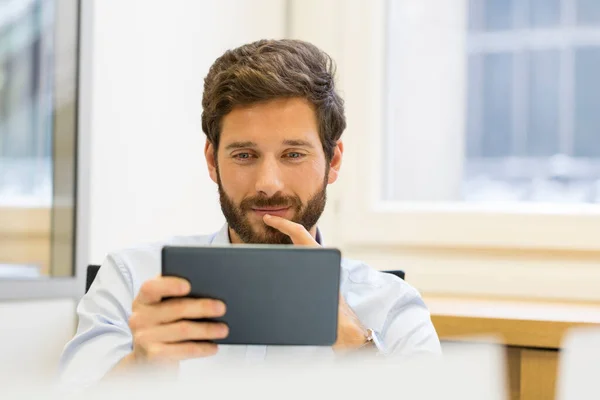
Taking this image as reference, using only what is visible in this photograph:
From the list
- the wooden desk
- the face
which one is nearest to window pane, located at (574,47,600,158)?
the wooden desk

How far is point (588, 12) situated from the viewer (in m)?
2.30

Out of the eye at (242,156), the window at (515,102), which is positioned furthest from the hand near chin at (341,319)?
the window at (515,102)

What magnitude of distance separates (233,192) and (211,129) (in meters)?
0.14

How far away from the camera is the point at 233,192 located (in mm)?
1351

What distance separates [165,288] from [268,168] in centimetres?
56

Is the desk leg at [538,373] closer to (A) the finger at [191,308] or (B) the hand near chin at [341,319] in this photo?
(B) the hand near chin at [341,319]

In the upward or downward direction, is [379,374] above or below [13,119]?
below

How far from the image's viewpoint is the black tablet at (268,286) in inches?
28.6

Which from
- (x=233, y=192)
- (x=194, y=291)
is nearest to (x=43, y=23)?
(x=233, y=192)

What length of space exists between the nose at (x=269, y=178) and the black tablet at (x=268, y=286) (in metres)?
0.54

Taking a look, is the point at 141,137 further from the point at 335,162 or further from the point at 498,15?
the point at 498,15

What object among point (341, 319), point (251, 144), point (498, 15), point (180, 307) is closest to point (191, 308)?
point (180, 307)

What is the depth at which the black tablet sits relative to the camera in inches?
28.6

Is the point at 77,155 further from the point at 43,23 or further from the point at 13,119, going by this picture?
the point at 43,23
